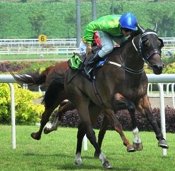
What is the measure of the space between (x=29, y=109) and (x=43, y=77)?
15.1 ft

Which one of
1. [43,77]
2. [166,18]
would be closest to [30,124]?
[43,77]

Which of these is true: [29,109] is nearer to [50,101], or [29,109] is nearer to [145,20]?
[50,101]

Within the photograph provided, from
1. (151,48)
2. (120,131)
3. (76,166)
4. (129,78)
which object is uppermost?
(151,48)

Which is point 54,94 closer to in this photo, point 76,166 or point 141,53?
point 76,166

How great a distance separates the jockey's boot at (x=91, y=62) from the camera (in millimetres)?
7698

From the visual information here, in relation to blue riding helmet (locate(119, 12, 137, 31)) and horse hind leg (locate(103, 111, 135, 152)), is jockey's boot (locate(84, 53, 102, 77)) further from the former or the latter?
horse hind leg (locate(103, 111, 135, 152))

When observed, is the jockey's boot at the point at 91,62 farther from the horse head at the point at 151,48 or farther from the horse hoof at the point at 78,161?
the horse hoof at the point at 78,161

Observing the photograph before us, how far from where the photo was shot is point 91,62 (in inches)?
305

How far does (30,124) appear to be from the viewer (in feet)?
46.5

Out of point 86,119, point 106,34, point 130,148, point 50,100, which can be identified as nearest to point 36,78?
point 50,100

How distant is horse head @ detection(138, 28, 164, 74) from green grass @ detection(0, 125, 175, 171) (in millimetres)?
1113

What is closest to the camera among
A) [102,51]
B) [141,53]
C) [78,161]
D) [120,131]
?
[141,53]

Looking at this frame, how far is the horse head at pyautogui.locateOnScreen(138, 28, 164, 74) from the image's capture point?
6871 millimetres

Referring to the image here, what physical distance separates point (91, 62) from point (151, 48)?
3.23ft
